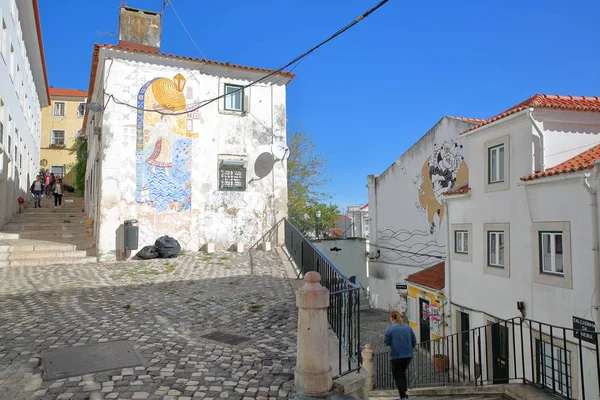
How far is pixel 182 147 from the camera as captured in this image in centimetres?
1405

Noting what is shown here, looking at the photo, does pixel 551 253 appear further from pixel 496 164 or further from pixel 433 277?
pixel 433 277

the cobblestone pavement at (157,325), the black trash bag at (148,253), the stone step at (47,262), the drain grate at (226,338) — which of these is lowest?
the drain grate at (226,338)

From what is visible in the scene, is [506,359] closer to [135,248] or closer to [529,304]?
[529,304]

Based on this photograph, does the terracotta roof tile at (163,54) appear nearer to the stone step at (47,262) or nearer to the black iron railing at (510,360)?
the stone step at (47,262)

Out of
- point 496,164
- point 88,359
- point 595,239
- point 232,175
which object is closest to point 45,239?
point 232,175

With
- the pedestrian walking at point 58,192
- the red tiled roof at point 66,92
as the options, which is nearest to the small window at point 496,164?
the pedestrian walking at point 58,192

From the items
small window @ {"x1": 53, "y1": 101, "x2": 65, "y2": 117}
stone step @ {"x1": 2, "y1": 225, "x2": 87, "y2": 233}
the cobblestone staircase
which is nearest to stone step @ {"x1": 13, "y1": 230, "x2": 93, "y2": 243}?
the cobblestone staircase

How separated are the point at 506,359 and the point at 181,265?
981 centimetres

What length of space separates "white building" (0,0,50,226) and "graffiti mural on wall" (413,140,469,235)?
53.9ft

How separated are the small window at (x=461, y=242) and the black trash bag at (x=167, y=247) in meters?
9.34

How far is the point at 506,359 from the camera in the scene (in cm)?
1251

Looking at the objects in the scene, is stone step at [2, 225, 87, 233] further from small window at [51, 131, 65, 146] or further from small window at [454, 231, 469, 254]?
small window at [51, 131, 65, 146]

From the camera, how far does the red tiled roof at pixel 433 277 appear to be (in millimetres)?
16406

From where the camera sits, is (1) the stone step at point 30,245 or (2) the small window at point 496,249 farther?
(2) the small window at point 496,249
